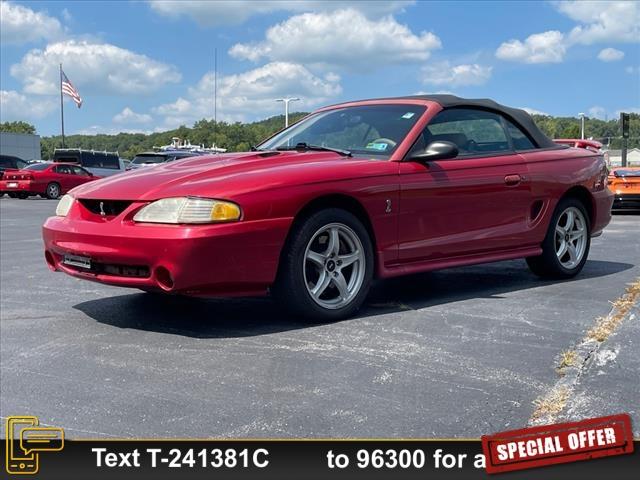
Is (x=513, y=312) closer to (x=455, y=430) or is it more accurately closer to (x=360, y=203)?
(x=360, y=203)

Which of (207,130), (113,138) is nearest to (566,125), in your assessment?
(207,130)

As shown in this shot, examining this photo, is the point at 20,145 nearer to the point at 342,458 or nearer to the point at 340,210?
the point at 340,210

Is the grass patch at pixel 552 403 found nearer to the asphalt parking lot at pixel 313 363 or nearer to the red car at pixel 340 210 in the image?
the asphalt parking lot at pixel 313 363

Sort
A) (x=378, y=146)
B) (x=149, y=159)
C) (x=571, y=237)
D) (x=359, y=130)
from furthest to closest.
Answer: (x=149, y=159) < (x=571, y=237) < (x=359, y=130) < (x=378, y=146)

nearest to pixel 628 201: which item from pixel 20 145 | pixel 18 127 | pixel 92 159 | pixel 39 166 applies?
pixel 39 166

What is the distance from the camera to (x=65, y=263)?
15.8 ft

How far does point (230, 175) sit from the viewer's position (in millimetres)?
4508

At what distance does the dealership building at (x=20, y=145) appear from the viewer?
72625mm

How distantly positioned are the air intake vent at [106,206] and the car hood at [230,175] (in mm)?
31

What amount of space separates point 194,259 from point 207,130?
74.9 meters

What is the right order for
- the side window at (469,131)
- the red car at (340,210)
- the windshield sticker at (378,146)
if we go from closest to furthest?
the red car at (340,210) < the windshield sticker at (378,146) < the side window at (469,131)

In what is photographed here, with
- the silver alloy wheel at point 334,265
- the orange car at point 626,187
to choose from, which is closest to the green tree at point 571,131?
the orange car at point 626,187

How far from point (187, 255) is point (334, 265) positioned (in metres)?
1.01

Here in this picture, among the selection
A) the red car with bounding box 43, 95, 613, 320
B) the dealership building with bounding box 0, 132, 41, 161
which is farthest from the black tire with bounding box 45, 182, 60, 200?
the dealership building with bounding box 0, 132, 41, 161
